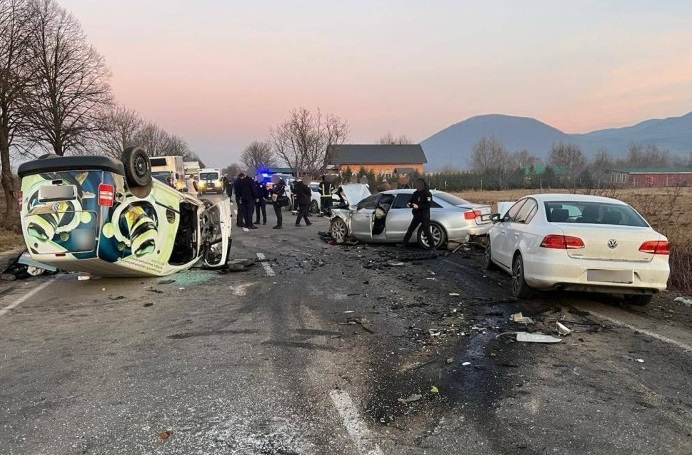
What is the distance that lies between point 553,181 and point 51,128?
1602 inches

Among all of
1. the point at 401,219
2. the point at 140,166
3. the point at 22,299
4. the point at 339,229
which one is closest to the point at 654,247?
the point at 401,219

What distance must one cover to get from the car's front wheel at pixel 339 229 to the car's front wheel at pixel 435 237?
264cm

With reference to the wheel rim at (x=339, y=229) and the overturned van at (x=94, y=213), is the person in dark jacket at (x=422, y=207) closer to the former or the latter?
the wheel rim at (x=339, y=229)

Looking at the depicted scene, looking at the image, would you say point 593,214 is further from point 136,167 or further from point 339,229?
point 339,229

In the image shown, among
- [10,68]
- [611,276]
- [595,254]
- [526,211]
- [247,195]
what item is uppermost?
[10,68]

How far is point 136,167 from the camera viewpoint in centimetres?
842

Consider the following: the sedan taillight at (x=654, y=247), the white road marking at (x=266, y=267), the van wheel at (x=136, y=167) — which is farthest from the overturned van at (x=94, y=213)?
the sedan taillight at (x=654, y=247)

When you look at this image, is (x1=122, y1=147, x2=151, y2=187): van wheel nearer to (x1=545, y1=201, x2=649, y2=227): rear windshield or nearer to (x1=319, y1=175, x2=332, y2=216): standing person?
(x1=545, y1=201, x2=649, y2=227): rear windshield

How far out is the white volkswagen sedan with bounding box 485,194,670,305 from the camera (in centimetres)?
647

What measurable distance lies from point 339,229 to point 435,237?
3157 mm

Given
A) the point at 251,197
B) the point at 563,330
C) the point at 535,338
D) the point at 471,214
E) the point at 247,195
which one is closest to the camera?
the point at 535,338

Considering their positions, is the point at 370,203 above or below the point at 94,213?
below

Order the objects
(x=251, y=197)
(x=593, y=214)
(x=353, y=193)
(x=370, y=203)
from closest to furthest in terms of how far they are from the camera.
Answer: (x=593, y=214) → (x=370, y=203) → (x=353, y=193) → (x=251, y=197)

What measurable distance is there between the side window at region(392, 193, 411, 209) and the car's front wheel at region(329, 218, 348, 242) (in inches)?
69.8
